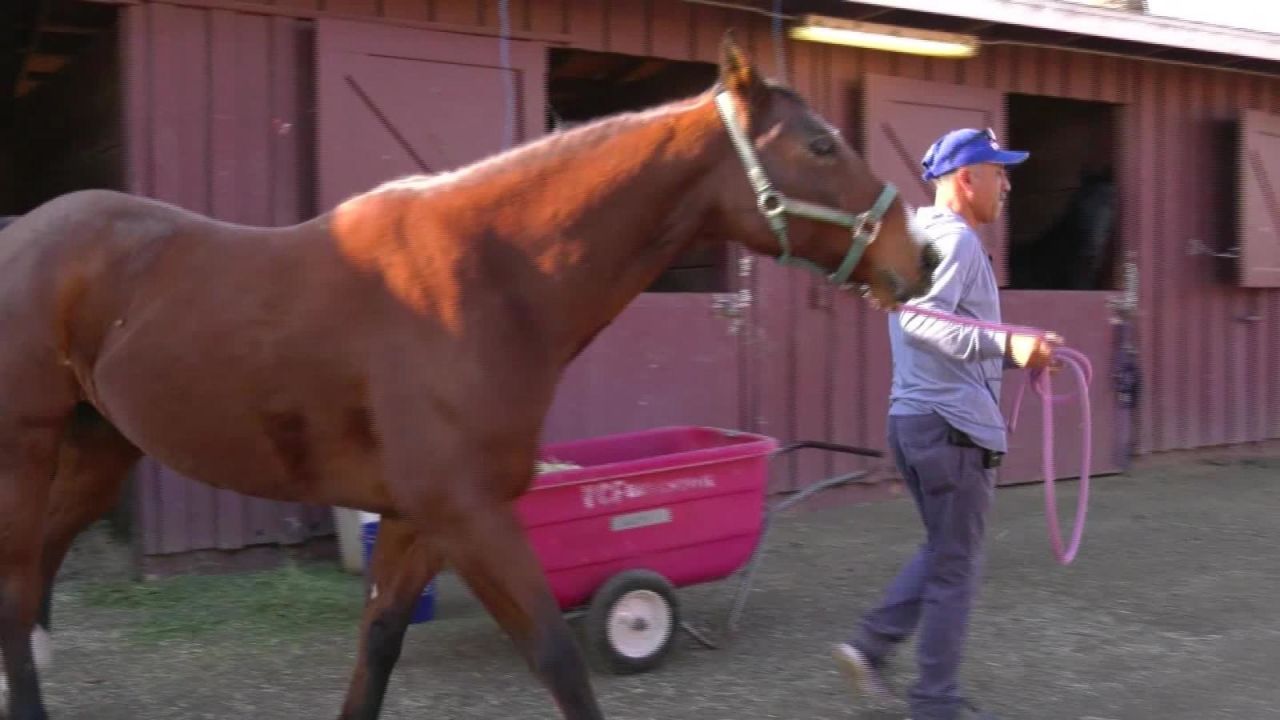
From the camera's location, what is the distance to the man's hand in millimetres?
2932

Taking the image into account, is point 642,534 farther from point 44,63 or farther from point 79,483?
point 44,63

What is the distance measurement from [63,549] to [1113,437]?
7126mm

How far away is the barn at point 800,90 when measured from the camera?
5.30 meters

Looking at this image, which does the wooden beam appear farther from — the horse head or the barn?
the horse head

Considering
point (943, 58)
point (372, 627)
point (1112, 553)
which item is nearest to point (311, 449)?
point (372, 627)

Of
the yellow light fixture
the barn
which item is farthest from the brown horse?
the yellow light fixture

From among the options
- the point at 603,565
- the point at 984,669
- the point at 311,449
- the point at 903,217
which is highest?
the point at 903,217

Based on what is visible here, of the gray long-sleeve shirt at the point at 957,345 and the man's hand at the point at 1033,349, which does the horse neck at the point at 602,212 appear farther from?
the man's hand at the point at 1033,349

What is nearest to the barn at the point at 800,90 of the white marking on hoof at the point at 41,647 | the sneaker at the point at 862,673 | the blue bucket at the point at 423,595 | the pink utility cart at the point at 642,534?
the blue bucket at the point at 423,595

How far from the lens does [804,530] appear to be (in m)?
6.52

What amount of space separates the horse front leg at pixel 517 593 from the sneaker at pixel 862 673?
4.35ft

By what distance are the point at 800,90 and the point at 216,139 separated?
344 centimetres

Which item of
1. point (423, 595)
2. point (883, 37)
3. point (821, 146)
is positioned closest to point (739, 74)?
point (821, 146)

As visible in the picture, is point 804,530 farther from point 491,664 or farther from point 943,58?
point 943,58
